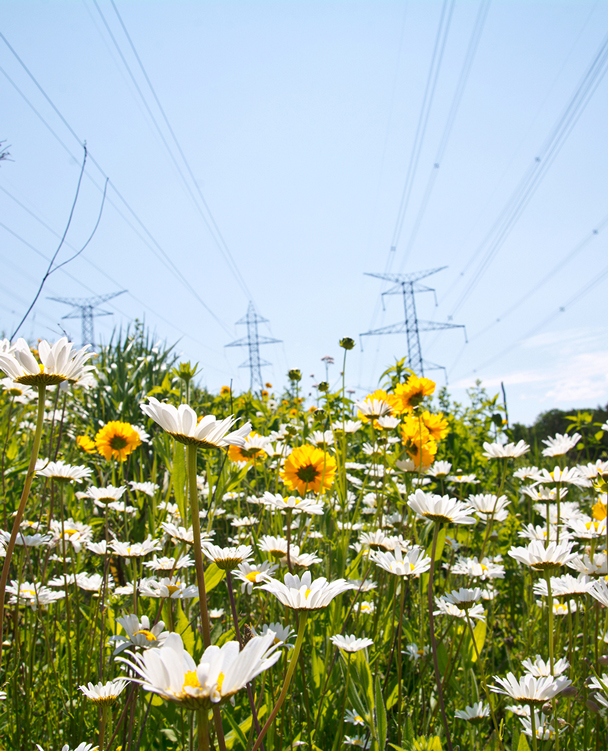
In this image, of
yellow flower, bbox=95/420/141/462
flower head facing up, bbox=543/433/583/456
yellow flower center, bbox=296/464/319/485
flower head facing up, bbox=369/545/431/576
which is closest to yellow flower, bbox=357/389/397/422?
yellow flower center, bbox=296/464/319/485

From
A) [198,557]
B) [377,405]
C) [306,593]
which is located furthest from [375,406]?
[198,557]

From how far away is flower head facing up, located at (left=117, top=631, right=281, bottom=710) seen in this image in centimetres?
37

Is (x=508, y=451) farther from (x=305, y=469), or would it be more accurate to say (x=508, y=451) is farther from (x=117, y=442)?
(x=117, y=442)

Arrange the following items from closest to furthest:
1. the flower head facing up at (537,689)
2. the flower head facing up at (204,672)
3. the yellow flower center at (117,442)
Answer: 1. the flower head facing up at (204,672)
2. the flower head facing up at (537,689)
3. the yellow flower center at (117,442)

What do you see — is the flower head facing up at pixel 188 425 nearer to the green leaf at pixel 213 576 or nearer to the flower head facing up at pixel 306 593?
the flower head facing up at pixel 306 593

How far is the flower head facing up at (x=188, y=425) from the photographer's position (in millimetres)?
552

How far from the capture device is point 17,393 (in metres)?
2.07

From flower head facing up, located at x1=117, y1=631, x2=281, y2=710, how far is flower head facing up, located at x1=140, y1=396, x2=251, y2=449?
0.22 metres

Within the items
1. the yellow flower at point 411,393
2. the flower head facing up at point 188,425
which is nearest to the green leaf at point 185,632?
the flower head facing up at point 188,425

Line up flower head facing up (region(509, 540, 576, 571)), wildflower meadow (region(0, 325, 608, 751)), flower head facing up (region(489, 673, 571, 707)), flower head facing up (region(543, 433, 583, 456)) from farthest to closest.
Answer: flower head facing up (region(543, 433, 583, 456)), flower head facing up (region(509, 540, 576, 571)), flower head facing up (region(489, 673, 571, 707)), wildflower meadow (region(0, 325, 608, 751))

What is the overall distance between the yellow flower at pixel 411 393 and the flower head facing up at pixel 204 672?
4.17ft

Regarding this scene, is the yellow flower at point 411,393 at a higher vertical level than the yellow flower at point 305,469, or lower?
higher

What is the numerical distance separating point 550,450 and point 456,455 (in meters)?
1.65

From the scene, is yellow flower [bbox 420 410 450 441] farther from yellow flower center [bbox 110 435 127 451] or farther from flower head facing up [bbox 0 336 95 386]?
flower head facing up [bbox 0 336 95 386]
